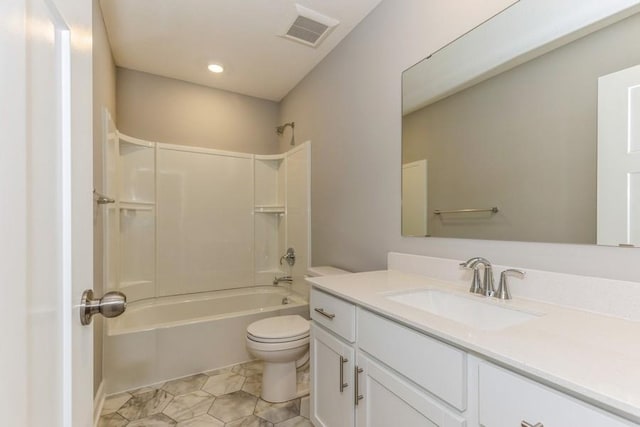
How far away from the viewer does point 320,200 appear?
2.63 meters

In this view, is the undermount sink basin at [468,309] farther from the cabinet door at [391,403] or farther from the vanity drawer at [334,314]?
the cabinet door at [391,403]

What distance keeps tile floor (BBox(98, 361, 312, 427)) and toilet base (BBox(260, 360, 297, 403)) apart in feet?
0.12

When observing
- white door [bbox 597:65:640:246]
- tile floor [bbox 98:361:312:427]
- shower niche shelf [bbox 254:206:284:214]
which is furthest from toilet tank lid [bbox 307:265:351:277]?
white door [bbox 597:65:640:246]

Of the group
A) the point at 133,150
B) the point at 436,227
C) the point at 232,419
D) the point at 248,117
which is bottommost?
the point at 232,419

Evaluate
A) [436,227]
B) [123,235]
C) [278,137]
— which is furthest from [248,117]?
[436,227]

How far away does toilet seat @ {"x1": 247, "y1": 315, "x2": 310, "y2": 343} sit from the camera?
6.06 feet

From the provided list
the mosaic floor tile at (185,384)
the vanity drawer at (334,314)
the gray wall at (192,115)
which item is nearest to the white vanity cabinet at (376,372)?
the vanity drawer at (334,314)

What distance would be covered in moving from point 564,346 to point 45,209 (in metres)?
1.09

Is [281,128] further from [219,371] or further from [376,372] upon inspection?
[376,372]

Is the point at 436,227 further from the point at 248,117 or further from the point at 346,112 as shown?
the point at 248,117

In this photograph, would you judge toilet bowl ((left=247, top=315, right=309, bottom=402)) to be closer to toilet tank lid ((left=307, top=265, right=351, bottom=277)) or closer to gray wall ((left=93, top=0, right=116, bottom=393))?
toilet tank lid ((left=307, top=265, right=351, bottom=277))

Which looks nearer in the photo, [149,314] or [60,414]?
[60,414]

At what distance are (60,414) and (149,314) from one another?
97.7 inches

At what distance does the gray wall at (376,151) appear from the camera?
46.4 inches
